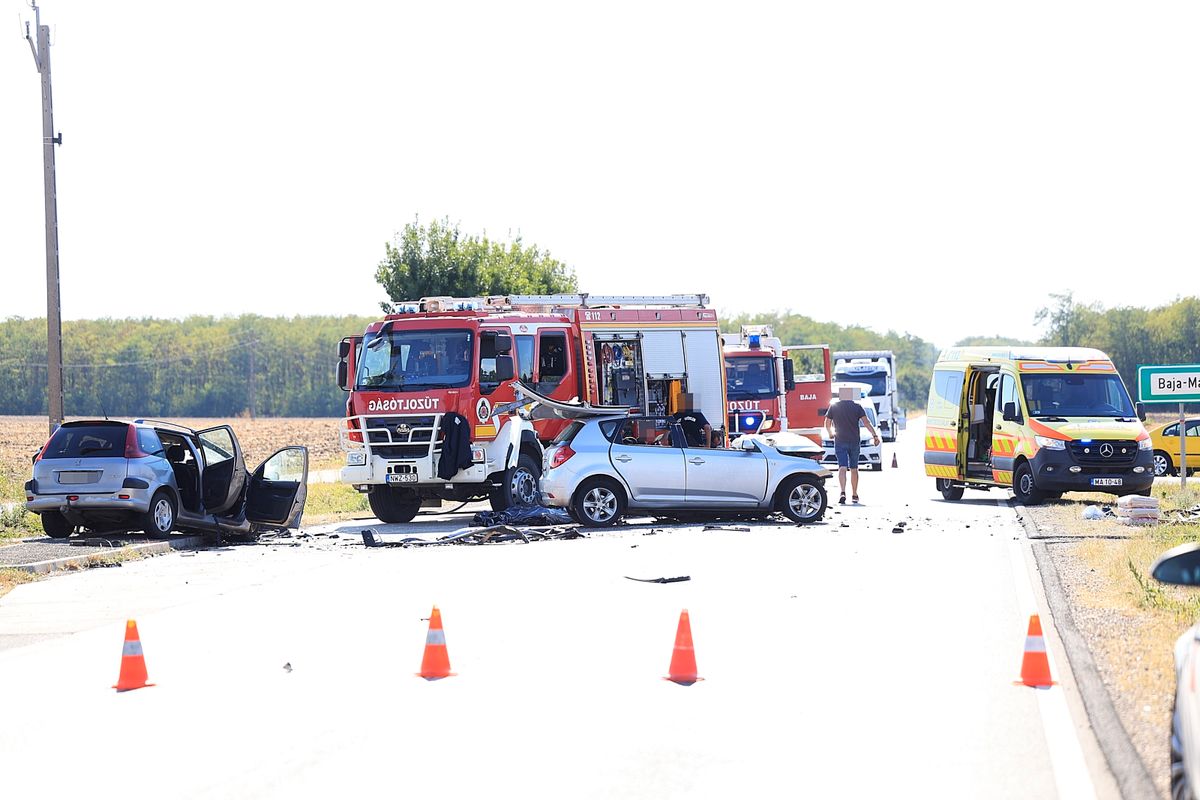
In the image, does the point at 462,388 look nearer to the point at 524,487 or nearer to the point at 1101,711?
the point at 524,487

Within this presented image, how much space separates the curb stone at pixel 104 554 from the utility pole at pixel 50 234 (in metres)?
4.38

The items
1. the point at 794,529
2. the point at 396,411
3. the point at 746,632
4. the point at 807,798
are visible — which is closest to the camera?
the point at 807,798

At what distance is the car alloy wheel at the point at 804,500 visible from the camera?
68.7ft

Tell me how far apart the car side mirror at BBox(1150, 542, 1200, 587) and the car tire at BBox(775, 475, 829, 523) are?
16562 mm

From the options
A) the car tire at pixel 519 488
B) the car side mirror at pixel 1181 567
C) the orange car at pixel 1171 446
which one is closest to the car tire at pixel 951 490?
the car tire at pixel 519 488

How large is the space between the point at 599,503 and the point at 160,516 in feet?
18.2

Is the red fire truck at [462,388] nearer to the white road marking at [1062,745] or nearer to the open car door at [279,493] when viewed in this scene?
the open car door at [279,493]

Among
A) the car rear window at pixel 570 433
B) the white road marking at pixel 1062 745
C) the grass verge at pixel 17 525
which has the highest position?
the car rear window at pixel 570 433

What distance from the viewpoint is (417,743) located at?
7.34 meters

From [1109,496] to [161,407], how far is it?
11024cm

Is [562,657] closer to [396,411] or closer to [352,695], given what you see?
[352,695]

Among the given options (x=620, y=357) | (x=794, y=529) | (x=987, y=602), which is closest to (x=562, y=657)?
(x=987, y=602)

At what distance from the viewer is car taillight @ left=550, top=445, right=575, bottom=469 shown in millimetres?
20391

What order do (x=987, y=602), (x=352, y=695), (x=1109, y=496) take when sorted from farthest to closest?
1. (x=1109, y=496)
2. (x=987, y=602)
3. (x=352, y=695)
